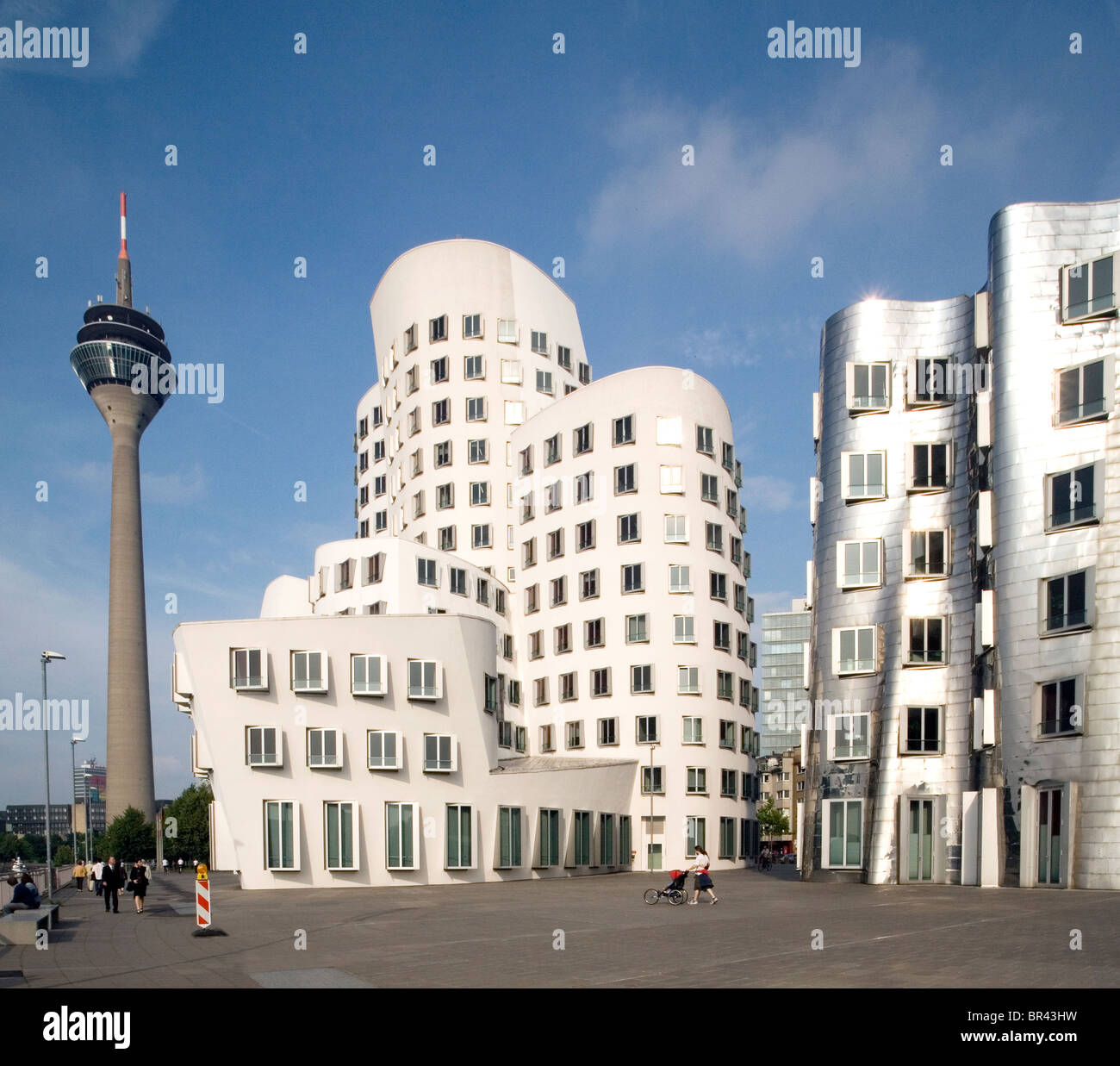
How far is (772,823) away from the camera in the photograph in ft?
516

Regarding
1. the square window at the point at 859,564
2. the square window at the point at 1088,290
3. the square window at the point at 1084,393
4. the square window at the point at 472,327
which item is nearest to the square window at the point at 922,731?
the square window at the point at 859,564

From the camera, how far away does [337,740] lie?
156ft

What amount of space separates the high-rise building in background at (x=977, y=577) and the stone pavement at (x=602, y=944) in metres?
4.45

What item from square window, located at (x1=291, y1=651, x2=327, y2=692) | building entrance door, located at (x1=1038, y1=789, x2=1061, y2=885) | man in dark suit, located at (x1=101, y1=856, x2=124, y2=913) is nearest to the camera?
man in dark suit, located at (x1=101, y1=856, x2=124, y2=913)

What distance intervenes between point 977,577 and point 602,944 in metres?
26.0

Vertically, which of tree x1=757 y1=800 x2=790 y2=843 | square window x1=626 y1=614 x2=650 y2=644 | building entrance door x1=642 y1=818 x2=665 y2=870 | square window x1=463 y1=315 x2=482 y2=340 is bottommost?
tree x1=757 y1=800 x2=790 y2=843

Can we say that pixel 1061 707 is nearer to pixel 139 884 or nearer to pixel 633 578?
pixel 139 884

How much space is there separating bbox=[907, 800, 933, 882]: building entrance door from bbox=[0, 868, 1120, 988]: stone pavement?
4828 millimetres

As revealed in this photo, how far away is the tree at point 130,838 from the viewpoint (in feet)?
386

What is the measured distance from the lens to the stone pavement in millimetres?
16812

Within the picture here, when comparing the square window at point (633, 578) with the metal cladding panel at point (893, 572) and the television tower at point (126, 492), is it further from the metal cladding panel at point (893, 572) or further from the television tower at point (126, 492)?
the television tower at point (126, 492)

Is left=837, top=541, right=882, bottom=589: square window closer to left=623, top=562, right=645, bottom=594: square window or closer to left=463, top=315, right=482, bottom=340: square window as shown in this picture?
left=623, top=562, right=645, bottom=594: square window

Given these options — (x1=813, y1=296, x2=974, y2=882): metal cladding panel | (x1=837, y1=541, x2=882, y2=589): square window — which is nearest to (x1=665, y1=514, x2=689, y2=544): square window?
(x1=813, y1=296, x2=974, y2=882): metal cladding panel
